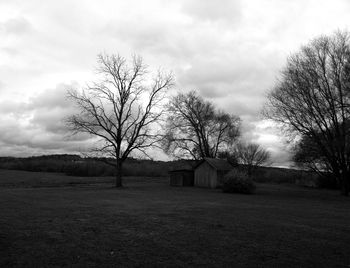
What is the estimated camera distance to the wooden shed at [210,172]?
156 feet

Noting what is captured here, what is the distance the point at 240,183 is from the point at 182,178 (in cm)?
1836

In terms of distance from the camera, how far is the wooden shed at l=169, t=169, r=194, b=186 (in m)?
52.7

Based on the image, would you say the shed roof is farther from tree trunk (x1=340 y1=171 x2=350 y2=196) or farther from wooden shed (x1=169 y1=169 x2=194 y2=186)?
tree trunk (x1=340 y1=171 x2=350 y2=196)

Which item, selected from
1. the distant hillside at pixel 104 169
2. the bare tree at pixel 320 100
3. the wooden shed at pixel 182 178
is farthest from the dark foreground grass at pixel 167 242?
the distant hillside at pixel 104 169

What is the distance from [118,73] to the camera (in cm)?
4294

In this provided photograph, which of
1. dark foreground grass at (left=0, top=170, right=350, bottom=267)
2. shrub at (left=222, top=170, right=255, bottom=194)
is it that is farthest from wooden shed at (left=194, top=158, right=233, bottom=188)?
dark foreground grass at (left=0, top=170, right=350, bottom=267)

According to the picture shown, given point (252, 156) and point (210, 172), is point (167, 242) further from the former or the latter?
point (252, 156)

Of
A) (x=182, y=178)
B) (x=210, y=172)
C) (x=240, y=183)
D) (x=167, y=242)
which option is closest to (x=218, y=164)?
(x=210, y=172)

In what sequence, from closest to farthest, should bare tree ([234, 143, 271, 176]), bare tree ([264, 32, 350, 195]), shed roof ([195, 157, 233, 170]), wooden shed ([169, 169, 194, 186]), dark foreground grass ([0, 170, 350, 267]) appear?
dark foreground grass ([0, 170, 350, 267])
bare tree ([264, 32, 350, 195])
shed roof ([195, 157, 233, 170])
wooden shed ([169, 169, 194, 186])
bare tree ([234, 143, 271, 176])

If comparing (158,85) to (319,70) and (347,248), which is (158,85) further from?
(347,248)

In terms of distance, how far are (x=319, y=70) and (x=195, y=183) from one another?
26.2 meters

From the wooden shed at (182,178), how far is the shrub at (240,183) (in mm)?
Result: 17007

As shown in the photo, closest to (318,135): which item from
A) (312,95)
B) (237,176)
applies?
(312,95)

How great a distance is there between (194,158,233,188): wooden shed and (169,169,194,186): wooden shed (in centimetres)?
142
